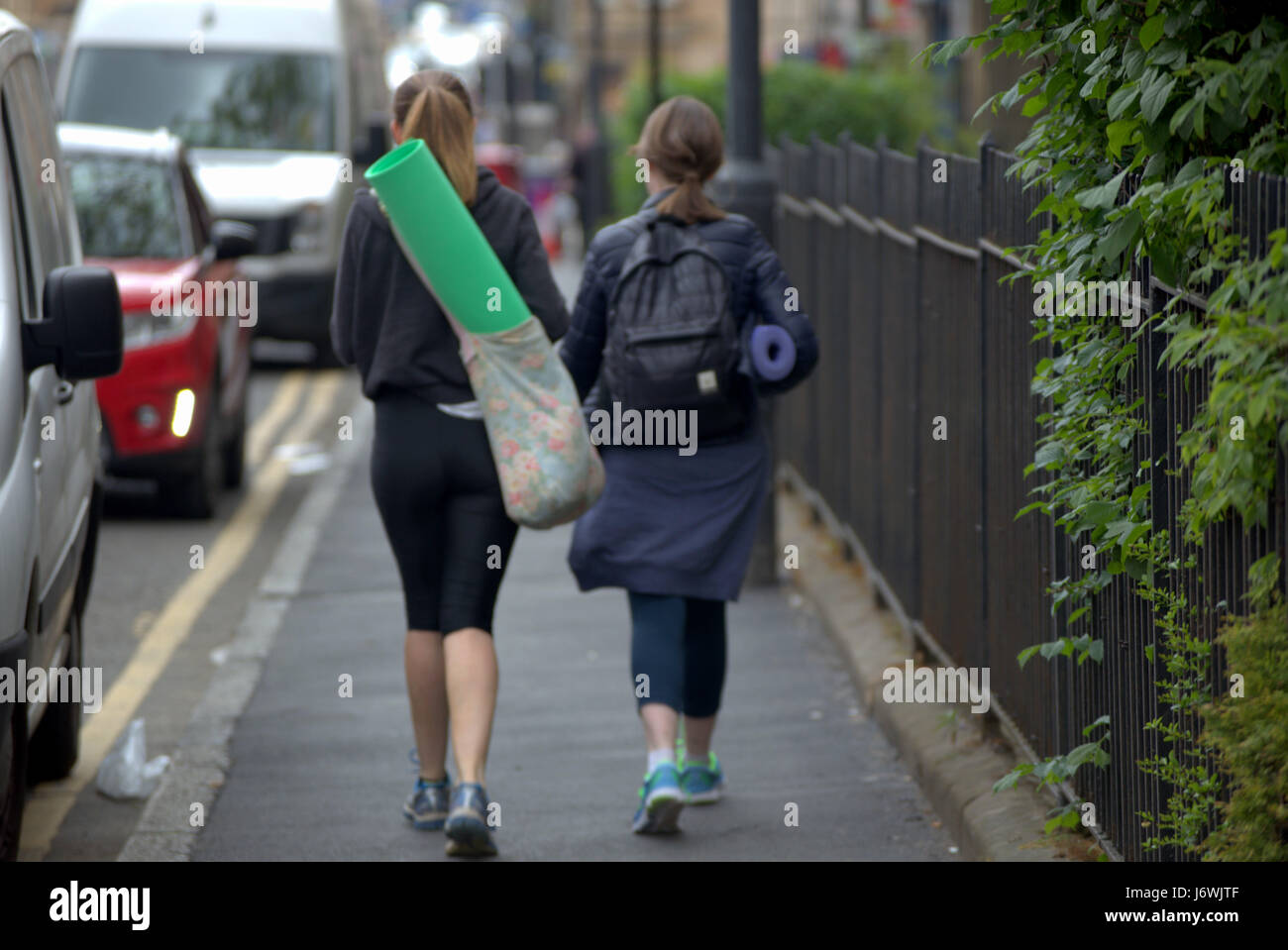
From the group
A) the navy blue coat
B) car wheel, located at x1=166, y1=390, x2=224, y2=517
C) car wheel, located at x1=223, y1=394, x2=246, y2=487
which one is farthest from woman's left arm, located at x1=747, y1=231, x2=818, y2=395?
car wheel, located at x1=223, y1=394, x2=246, y2=487

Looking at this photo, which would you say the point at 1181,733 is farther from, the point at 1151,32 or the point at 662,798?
the point at 662,798

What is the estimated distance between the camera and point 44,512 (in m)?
5.18

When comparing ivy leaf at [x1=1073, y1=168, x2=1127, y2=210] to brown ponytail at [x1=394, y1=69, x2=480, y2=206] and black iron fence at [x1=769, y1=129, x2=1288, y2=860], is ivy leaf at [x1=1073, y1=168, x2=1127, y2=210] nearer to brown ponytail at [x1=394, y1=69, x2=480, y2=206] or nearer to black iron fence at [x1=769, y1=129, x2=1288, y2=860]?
black iron fence at [x1=769, y1=129, x2=1288, y2=860]

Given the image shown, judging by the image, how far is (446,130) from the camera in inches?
209

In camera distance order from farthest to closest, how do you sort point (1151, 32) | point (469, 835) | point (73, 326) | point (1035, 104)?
point (469, 835) < point (73, 326) < point (1035, 104) < point (1151, 32)

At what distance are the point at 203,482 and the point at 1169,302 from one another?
7.89 meters

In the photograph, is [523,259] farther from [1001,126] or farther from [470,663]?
[1001,126]

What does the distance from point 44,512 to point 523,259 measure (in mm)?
1320

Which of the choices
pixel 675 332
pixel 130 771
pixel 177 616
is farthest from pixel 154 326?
pixel 675 332

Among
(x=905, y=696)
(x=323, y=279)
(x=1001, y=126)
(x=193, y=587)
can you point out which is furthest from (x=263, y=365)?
(x=905, y=696)

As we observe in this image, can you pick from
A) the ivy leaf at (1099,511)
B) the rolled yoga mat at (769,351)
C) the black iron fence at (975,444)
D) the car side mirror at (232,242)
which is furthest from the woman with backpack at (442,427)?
the car side mirror at (232,242)

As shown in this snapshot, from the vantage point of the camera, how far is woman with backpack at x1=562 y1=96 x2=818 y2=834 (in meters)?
5.43

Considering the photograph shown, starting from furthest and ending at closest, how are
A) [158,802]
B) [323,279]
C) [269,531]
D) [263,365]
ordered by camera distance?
[263,365] < [323,279] < [269,531] < [158,802]

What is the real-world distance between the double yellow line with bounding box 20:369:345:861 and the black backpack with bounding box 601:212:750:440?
6.64 feet
